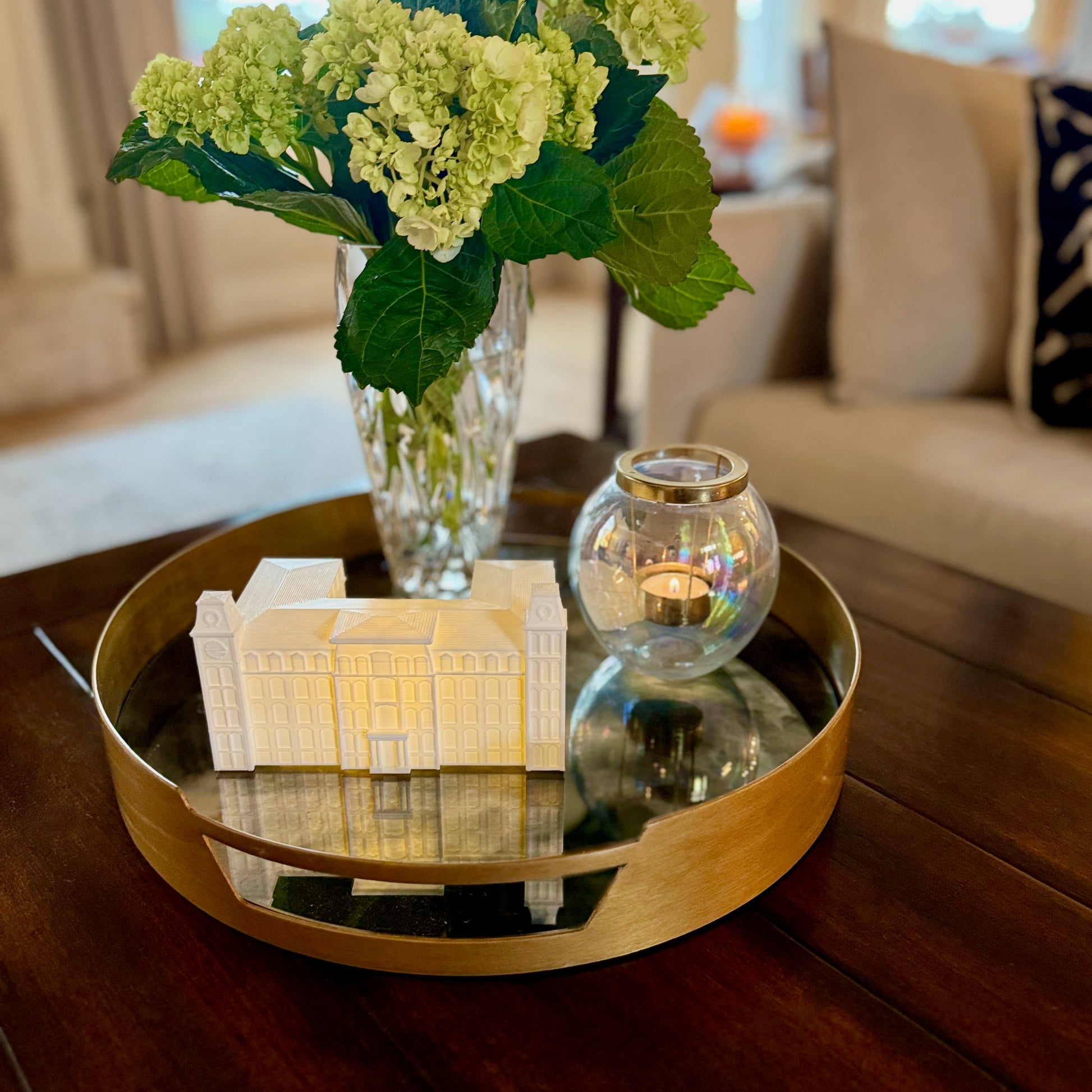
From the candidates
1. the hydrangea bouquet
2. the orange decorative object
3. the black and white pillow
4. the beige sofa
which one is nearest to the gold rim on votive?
the hydrangea bouquet

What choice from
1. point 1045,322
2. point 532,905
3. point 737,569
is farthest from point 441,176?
point 1045,322

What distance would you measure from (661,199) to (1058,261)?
3.16 ft

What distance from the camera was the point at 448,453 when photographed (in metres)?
0.83

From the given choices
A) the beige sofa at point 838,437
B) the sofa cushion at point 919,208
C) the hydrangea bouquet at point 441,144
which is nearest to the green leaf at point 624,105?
the hydrangea bouquet at point 441,144

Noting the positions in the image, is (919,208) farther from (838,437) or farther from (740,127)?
(740,127)

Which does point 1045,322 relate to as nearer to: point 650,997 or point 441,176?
point 441,176

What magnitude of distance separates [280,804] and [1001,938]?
425 millimetres

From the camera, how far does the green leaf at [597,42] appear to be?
647 mm

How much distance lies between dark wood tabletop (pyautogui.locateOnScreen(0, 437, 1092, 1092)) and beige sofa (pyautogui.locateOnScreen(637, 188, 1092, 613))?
0.55 metres

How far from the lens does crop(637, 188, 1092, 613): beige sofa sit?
1.29 m

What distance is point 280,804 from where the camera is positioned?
2.13 ft

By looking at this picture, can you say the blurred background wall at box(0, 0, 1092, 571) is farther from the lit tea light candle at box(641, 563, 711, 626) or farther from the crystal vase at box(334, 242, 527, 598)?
the lit tea light candle at box(641, 563, 711, 626)

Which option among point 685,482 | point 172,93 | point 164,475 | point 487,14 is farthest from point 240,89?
point 164,475

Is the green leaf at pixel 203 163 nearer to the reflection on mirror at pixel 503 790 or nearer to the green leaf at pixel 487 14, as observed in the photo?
the green leaf at pixel 487 14
